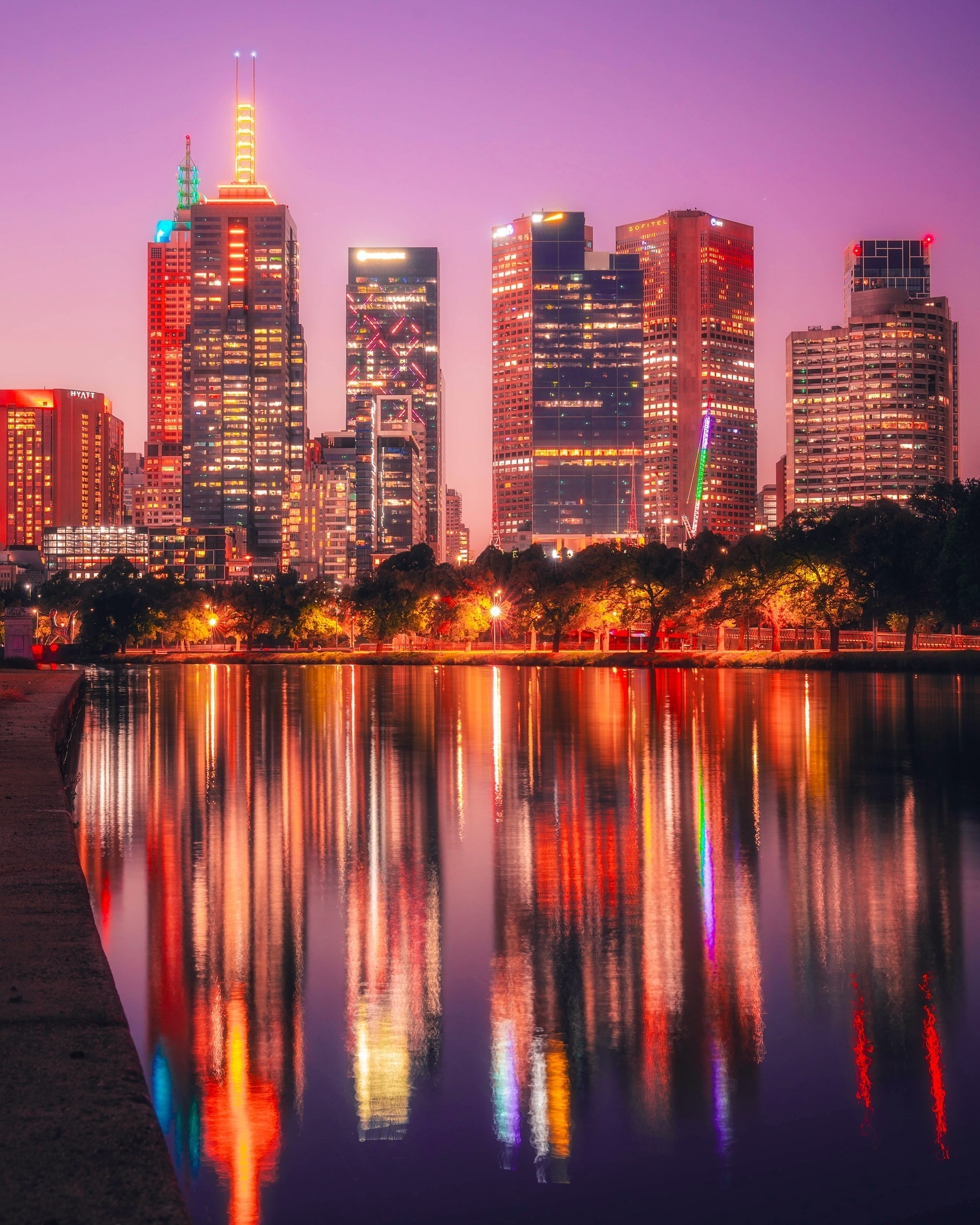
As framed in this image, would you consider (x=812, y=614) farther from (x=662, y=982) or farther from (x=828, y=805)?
(x=662, y=982)

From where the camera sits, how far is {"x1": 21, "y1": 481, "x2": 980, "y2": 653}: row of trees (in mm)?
85000

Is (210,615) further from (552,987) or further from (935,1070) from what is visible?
(935,1070)

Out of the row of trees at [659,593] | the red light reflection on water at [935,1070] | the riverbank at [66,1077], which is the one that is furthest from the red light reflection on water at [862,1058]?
the row of trees at [659,593]

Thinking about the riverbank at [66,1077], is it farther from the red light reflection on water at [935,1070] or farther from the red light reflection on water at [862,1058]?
the red light reflection on water at [935,1070]

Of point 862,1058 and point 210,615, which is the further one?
point 210,615

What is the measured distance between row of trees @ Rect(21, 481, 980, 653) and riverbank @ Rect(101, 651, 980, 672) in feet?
9.77

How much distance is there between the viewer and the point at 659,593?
9675 cm

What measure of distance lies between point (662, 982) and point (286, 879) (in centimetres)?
568

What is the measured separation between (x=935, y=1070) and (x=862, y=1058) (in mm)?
508

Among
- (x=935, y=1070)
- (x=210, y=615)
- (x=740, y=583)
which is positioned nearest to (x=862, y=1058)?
(x=935, y=1070)

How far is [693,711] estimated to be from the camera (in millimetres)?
43375

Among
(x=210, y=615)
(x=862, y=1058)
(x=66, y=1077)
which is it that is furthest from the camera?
(x=210, y=615)

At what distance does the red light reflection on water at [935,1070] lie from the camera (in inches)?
310

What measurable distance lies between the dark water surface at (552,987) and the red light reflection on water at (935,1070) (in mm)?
29
